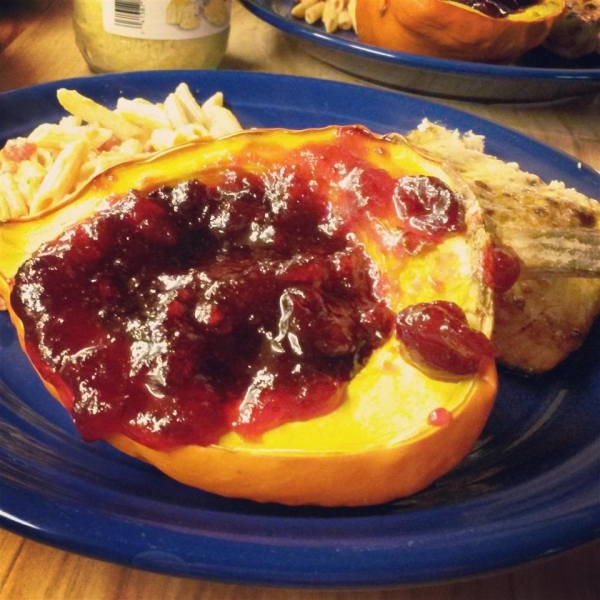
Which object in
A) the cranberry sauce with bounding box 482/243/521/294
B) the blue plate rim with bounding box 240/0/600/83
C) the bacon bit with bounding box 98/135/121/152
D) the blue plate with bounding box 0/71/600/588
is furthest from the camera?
the blue plate rim with bounding box 240/0/600/83

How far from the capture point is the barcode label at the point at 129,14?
111cm

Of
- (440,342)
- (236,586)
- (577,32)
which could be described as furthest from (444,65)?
(236,586)

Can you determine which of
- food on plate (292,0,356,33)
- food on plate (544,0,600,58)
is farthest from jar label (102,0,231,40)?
food on plate (544,0,600,58)

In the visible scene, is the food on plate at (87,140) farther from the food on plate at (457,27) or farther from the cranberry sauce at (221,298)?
the food on plate at (457,27)

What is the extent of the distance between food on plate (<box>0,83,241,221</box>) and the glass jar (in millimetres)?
160

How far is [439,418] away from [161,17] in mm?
891

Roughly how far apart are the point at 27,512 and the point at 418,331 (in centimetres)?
30

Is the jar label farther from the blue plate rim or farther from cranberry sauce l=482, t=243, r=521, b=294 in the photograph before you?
cranberry sauce l=482, t=243, r=521, b=294

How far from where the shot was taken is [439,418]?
0.51 m

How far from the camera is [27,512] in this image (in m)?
0.45

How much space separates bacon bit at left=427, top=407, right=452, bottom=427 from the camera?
512 mm

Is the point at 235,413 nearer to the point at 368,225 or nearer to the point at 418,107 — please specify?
the point at 368,225

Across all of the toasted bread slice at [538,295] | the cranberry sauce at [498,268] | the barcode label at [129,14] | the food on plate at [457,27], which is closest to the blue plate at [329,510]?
the toasted bread slice at [538,295]

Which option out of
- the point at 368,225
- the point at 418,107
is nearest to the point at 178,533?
the point at 368,225
